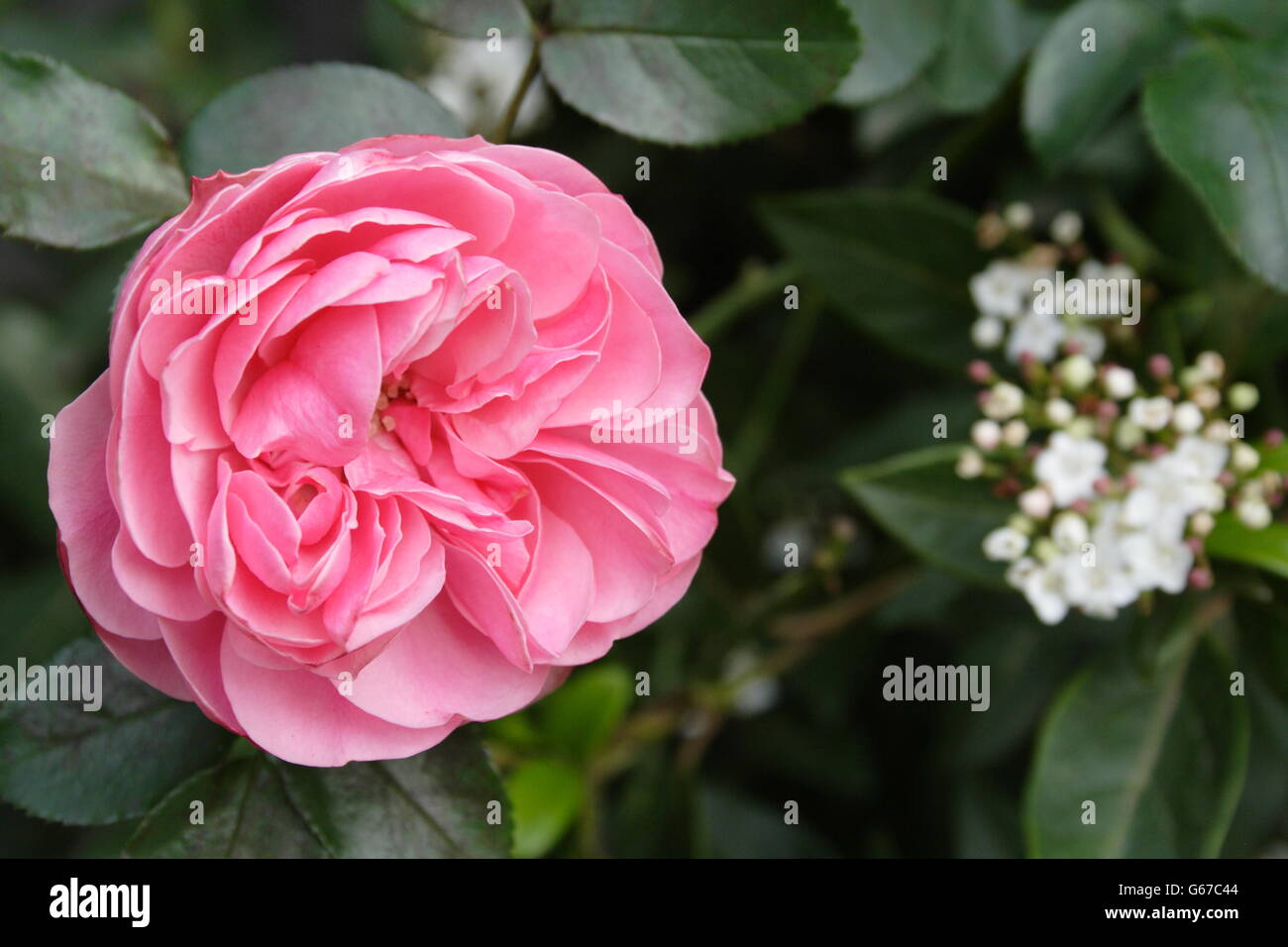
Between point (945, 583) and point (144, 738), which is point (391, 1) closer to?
point (144, 738)

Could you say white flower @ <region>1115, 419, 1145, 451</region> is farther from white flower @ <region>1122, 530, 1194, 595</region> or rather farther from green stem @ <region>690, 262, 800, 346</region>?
green stem @ <region>690, 262, 800, 346</region>

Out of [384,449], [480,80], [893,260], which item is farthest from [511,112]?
[480,80]

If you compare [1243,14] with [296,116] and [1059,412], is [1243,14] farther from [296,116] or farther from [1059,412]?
[296,116]

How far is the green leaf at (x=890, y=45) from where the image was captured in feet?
2.48

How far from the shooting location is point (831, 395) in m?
1.11

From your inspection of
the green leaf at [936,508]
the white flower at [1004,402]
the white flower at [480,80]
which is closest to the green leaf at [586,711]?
the green leaf at [936,508]

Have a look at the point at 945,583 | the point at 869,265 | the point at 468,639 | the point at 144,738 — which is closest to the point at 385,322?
the point at 468,639

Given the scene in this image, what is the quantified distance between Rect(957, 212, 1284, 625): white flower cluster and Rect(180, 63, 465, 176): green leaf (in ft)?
1.43

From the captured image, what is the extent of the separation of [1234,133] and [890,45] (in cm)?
23

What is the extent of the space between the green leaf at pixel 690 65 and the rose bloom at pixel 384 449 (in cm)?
14

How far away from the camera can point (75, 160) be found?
0.59m

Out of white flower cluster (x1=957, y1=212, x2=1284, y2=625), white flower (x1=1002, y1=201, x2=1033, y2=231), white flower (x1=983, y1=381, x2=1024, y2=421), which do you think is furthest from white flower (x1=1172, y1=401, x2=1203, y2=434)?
white flower (x1=1002, y1=201, x2=1033, y2=231)

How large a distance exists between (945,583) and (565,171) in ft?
1.95

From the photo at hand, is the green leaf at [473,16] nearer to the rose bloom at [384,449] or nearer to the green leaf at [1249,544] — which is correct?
the rose bloom at [384,449]
